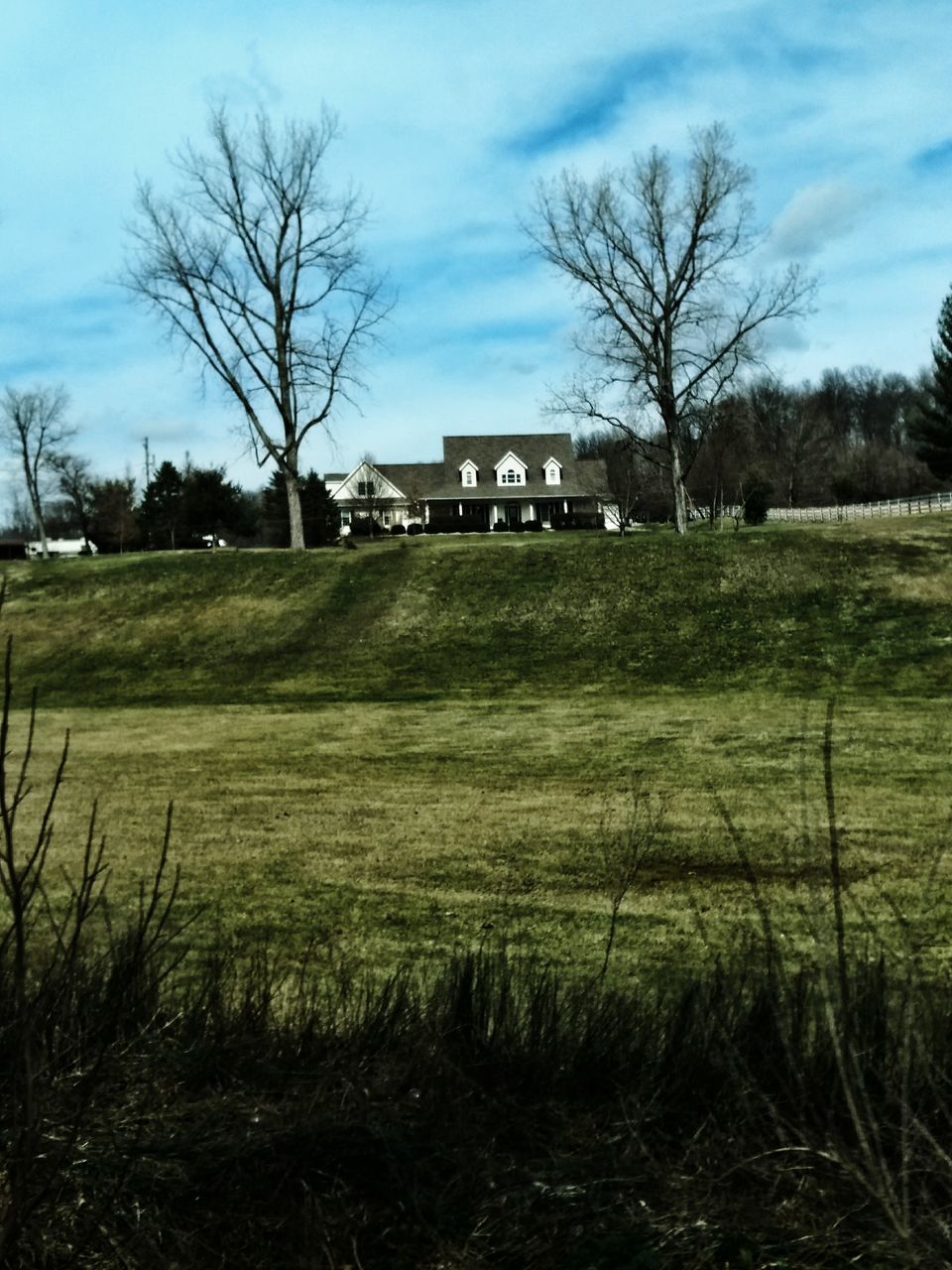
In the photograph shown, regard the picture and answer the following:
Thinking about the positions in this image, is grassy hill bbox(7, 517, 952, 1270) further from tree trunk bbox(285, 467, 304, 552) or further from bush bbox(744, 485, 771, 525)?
bush bbox(744, 485, 771, 525)

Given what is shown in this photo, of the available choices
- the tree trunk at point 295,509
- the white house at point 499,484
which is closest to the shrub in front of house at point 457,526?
the white house at point 499,484

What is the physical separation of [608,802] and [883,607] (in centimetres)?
1424

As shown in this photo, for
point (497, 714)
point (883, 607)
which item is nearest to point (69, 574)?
point (497, 714)

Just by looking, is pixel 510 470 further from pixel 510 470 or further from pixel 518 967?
pixel 518 967

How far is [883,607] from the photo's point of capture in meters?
23.5

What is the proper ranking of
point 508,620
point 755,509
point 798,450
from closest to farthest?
point 508,620 → point 755,509 → point 798,450

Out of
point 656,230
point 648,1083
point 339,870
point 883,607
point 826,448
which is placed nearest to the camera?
point 648,1083

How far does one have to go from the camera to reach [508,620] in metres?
25.4

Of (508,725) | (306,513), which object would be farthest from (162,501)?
(508,725)

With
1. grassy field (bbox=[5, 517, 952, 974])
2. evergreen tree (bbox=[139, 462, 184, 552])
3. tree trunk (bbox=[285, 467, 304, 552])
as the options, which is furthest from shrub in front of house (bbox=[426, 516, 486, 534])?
grassy field (bbox=[5, 517, 952, 974])

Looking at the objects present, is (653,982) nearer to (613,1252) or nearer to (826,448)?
(613,1252)

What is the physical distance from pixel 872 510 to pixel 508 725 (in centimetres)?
4426

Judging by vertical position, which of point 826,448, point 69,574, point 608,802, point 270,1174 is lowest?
point 608,802

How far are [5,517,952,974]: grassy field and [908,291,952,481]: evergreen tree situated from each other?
127ft
